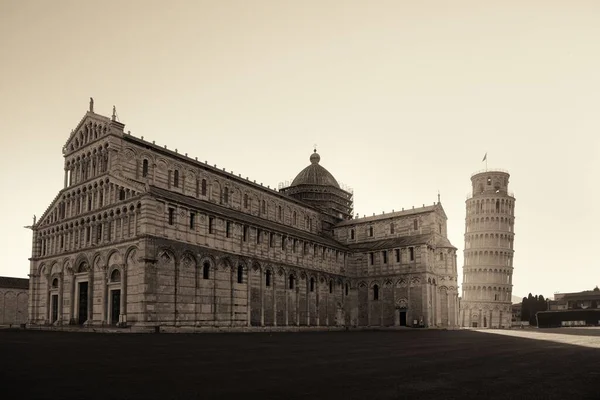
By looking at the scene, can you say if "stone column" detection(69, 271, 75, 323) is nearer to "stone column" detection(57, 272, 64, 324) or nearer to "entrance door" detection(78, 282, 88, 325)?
"entrance door" detection(78, 282, 88, 325)

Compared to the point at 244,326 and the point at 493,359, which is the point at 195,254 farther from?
the point at 493,359

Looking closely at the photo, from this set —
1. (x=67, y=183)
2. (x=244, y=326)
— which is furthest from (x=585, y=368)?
(x=67, y=183)

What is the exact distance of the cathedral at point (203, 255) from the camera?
46156mm

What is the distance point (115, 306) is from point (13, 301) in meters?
39.7

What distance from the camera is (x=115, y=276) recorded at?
155 feet

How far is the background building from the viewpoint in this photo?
250 ft

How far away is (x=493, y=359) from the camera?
19.5 m

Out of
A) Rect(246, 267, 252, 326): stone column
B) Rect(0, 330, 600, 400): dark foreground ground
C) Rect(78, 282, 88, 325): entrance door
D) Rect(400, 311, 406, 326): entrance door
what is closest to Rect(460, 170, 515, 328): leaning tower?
Rect(400, 311, 406, 326): entrance door

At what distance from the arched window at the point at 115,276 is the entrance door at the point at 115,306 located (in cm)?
101

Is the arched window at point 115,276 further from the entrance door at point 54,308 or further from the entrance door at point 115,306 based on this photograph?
the entrance door at point 54,308

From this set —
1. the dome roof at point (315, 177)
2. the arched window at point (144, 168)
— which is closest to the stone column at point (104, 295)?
the arched window at point (144, 168)

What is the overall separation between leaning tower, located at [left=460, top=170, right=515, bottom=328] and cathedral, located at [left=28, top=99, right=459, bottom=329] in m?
42.3

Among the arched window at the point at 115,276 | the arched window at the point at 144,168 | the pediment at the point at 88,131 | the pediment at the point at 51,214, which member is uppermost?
the pediment at the point at 88,131

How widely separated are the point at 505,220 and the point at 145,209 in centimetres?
8901
